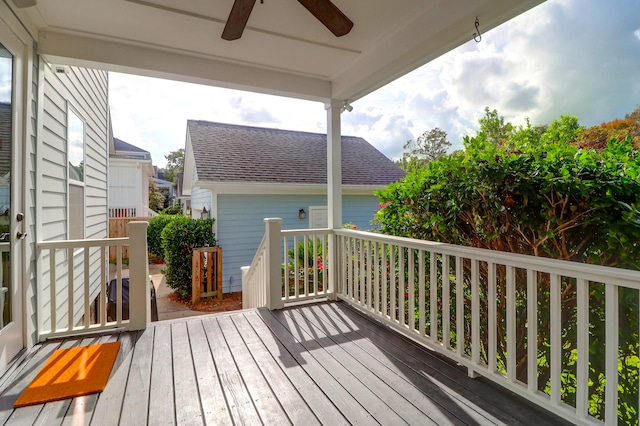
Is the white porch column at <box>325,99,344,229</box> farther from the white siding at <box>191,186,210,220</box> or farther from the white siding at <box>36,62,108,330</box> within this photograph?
the white siding at <box>191,186,210,220</box>

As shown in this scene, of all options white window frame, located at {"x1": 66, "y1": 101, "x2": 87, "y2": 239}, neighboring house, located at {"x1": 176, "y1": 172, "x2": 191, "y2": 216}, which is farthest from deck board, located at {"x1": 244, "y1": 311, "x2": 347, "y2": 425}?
neighboring house, located at {"x1": 176, "y1": 172, "x2": 191, "y2": 216}

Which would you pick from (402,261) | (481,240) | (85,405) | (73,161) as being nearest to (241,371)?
(85,405)

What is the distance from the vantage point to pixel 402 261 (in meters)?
2.76

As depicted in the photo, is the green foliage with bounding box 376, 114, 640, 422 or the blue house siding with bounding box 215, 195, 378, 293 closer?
the green foliage with bounding box 376, 114, 640, 422

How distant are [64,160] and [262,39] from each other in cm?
270

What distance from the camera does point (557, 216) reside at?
6.28 feet

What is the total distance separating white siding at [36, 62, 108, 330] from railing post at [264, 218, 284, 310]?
2.00 metres

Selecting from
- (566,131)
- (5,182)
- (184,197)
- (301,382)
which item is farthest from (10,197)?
(184,197)

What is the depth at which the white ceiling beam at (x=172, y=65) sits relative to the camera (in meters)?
2.80

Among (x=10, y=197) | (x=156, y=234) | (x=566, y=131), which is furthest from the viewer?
(x=156, y=234)

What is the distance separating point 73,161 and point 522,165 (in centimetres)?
486

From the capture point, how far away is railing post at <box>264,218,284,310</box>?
3.51m

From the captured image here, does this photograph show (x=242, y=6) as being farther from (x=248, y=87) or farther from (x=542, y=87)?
(x=542, y=87)

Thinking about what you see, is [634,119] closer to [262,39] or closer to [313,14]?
[313,14]
